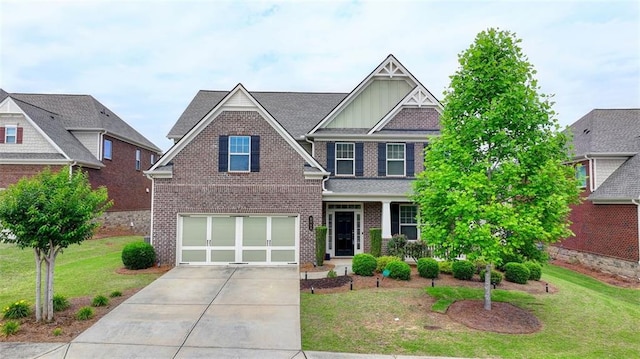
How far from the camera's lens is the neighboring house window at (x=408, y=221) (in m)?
16.5

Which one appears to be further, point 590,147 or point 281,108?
point 281,108

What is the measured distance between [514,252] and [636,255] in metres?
11.3

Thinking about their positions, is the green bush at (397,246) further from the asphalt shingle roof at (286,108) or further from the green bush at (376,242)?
the asphalt shingle roof at (286,108)

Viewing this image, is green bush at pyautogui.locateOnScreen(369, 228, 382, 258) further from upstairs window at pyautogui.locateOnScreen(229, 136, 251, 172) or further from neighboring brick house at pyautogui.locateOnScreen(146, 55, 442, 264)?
upstairs window at pyautogui.locateOnScreen(229, 136, 251, 172)

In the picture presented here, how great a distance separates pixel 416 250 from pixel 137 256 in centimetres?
1118

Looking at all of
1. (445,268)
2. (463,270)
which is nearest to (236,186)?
(445,268)

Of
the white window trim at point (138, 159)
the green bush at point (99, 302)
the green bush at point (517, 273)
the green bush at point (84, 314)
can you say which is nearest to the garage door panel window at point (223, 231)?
the green bush at point (99, 302)

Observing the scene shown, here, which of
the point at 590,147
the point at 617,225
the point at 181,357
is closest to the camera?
the point at 181,357

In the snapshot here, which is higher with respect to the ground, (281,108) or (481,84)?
(281,108)

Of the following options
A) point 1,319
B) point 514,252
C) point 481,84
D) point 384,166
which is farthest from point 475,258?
point 1,319

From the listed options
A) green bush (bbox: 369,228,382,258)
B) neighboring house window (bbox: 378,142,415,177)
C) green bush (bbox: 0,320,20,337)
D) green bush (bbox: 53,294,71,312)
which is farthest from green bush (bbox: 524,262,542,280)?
green bush (bbox: 0,320,20,337)

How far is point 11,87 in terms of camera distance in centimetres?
3066

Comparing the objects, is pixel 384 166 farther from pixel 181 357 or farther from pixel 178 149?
pixel 181 357

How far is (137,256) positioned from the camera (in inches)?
522
